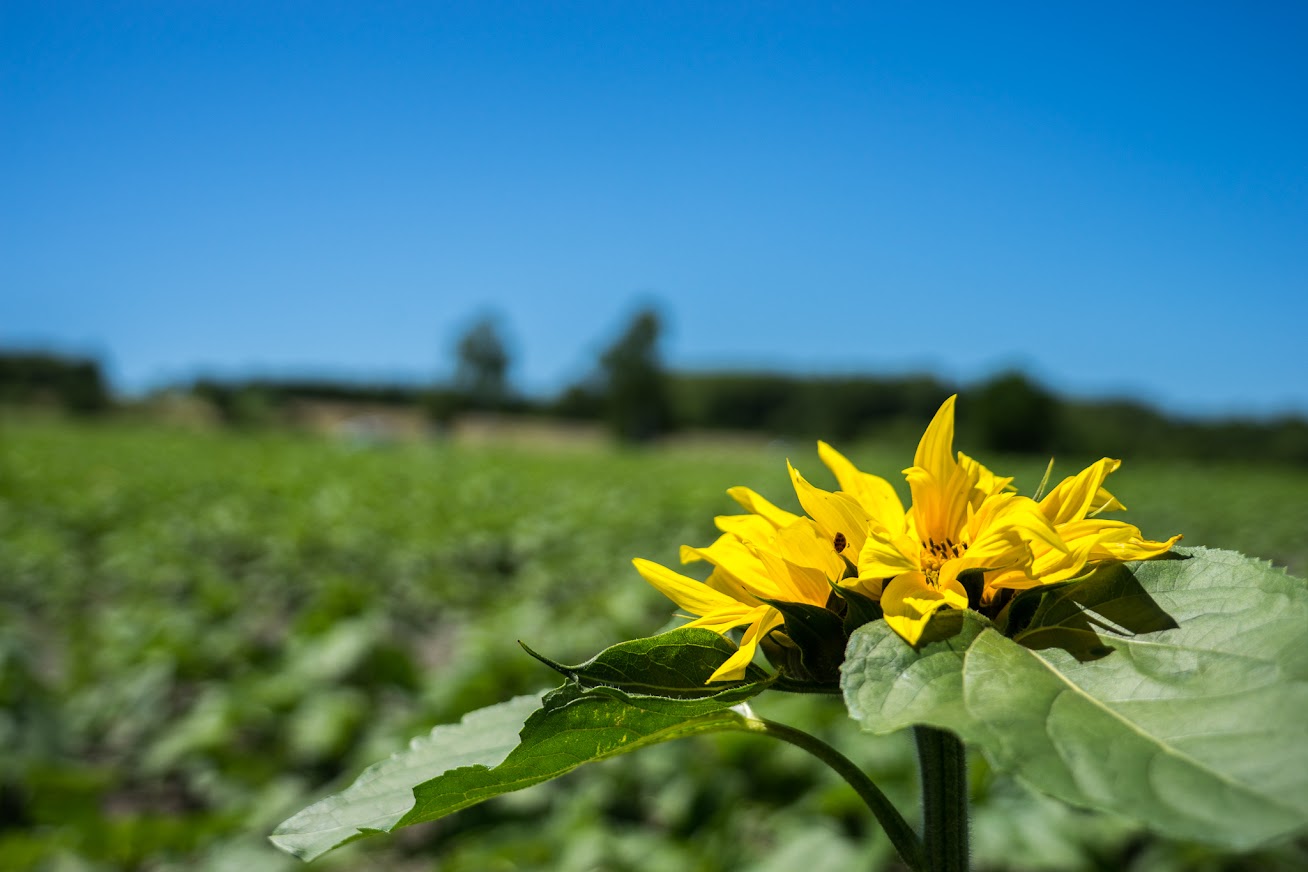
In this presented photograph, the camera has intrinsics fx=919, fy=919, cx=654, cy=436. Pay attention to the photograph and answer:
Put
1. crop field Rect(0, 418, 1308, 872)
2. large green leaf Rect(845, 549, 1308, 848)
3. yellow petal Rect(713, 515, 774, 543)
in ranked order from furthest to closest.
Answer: crop field Rect(0, 418, 1308, 872) < yellow petal Rect(713, 515, 774, 543) < large green leaf Rect(845, 549, 1308, 848)

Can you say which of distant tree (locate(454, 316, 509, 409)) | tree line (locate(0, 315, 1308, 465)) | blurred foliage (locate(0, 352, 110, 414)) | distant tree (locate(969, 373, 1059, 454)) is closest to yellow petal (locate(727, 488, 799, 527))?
tree line (locate(0, 315, 1308, 465))

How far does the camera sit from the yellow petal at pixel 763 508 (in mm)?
616

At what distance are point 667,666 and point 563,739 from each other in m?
0.08

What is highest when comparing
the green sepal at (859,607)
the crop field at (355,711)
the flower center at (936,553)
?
the flower center at (936,553)

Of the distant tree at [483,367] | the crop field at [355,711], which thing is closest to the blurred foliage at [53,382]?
the distant tree at [483,367]

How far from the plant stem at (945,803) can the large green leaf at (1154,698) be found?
12 cm

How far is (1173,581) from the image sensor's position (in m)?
0.55

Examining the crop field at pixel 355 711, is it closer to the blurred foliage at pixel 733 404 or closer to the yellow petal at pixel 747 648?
the yellow petal at pixel 747 648

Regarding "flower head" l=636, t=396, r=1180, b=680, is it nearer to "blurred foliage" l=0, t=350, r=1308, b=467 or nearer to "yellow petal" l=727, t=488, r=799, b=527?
"yellow petal" l=727, t=488, r=799, b=527

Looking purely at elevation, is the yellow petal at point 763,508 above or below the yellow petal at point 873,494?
below

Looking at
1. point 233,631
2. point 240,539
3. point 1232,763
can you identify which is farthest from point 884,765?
point 240,539

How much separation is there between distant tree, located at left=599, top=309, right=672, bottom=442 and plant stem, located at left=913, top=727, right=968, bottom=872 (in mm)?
63606

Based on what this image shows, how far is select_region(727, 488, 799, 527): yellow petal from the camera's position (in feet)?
2.02

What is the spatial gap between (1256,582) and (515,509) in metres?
10.5
